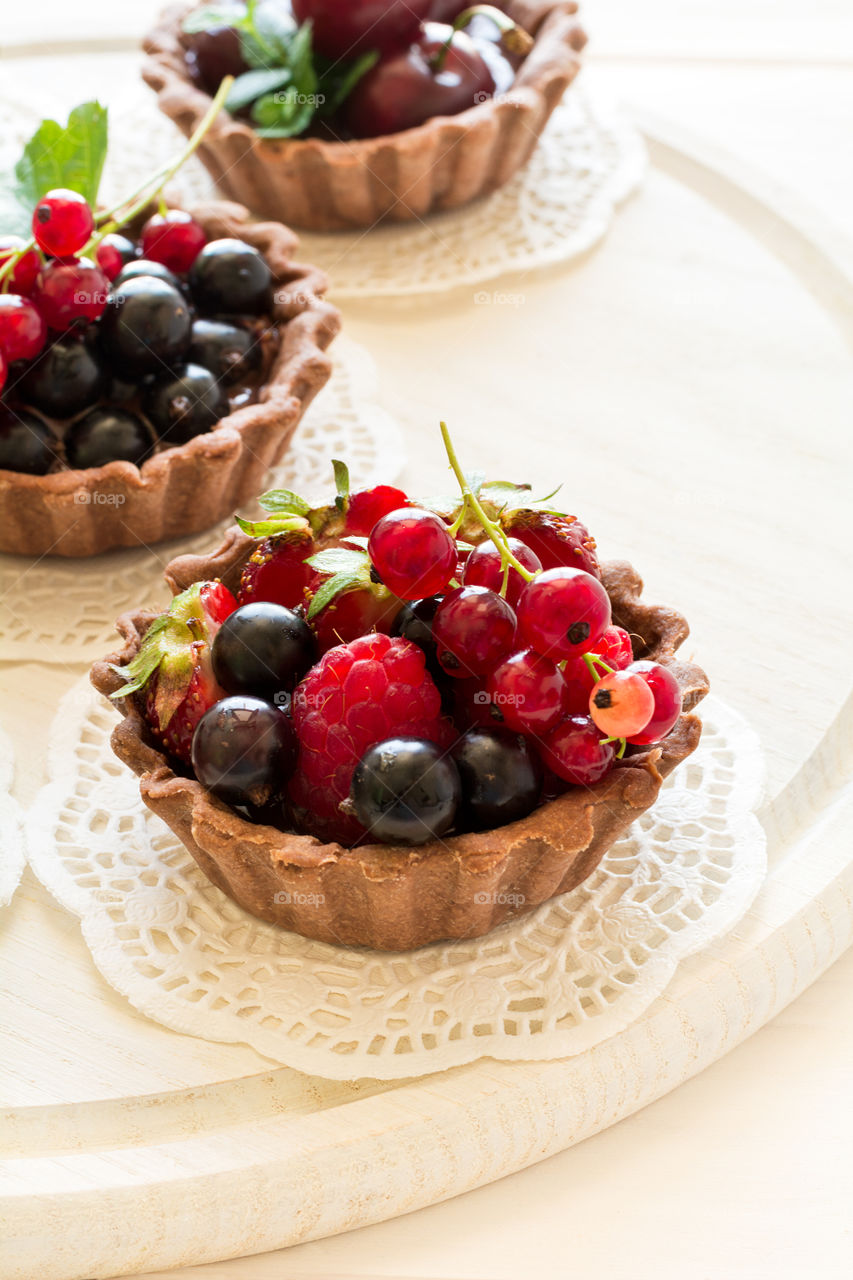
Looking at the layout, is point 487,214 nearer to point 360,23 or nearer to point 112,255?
point 360,23

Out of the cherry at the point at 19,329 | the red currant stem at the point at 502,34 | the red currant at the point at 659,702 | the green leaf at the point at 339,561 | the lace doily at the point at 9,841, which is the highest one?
the red currant stem at the point at 502,34

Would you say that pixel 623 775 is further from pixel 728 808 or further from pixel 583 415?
pixel 583 415

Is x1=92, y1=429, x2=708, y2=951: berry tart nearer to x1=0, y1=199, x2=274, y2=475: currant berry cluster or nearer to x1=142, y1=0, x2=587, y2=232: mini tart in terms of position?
x1=0, y1=199, x2=274, y2=475: currant berry cluster

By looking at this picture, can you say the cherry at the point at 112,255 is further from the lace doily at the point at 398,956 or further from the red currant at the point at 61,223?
the lace doily at the point at 398,956

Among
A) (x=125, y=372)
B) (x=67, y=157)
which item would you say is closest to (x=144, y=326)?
(x=125, y=372)

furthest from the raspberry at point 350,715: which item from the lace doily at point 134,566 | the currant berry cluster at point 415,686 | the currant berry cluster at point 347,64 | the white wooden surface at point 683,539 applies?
the currant berry cluster at point 347,64

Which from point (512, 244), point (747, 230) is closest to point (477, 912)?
point (512, 244)

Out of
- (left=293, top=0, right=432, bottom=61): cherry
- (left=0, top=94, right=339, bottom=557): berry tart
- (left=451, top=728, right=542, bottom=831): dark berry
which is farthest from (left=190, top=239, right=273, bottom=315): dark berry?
(left=451, top=728, right=542, bottom=831): dark berry
